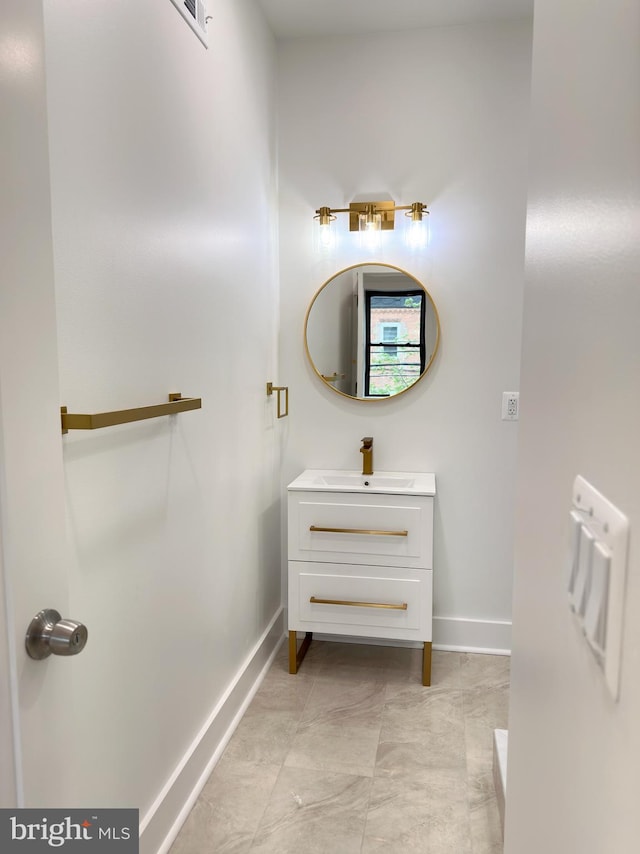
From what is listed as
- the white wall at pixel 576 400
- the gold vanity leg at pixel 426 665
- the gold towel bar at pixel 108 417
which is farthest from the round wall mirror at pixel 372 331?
the white wall at pixel 576 400

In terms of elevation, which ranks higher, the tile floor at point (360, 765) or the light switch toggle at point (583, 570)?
the light switch toggle at point (583, 570)

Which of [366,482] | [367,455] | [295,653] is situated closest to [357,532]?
[366,482]

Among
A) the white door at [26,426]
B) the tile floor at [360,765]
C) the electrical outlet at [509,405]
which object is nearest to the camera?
the white door at [26,426]

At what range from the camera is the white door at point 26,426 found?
71cm

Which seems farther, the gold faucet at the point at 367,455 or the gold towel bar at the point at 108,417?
the gold faucet at the point at 367,455

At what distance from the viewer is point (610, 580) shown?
0.44m

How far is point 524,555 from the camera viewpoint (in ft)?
2.72

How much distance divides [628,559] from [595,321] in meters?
0.19

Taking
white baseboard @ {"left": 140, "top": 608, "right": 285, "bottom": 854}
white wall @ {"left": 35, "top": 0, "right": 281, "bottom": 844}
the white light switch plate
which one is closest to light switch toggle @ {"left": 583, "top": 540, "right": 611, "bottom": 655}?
the white light switch plate

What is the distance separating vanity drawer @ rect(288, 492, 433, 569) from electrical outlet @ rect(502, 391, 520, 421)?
582 mm

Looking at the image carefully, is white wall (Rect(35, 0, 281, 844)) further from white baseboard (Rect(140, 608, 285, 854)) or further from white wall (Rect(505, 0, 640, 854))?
white wall (Rect(505, 0, 640, 854))

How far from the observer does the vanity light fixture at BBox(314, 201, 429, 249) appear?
8.75ft

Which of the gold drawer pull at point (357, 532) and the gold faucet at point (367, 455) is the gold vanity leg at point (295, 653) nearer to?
the gold drawer pull at point (357, 532)

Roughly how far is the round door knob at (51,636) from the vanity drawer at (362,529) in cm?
174
